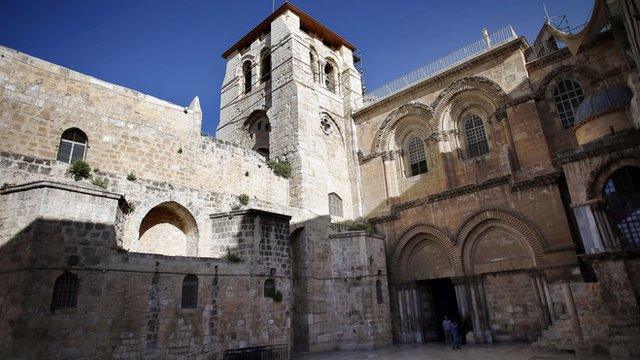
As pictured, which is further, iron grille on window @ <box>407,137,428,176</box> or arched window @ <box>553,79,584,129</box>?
iron grille on window @ <box>407,137,428,176</box>

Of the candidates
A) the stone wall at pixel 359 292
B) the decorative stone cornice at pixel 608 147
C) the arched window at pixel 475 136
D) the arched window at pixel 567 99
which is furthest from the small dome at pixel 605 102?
the stone wall at pixel 359 292

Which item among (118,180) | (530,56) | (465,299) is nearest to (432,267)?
(465,299)

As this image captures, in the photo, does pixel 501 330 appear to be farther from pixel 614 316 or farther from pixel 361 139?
pixel 361 139

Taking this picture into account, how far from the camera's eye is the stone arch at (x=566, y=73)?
47.7 feet

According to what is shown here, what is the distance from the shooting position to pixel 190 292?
11.0m

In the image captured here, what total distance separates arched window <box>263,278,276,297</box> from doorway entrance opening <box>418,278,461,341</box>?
7478 mm

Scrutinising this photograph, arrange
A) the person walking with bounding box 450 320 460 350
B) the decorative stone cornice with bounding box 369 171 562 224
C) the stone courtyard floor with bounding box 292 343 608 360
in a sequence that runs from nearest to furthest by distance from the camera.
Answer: the stone courtyard floor with bounding box 292 343 608 360
the person walking with bounding box 450 320 460 350
the decorative stone cornice with bounding box 369 171 562 224

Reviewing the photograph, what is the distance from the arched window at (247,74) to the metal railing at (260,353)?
628 inches

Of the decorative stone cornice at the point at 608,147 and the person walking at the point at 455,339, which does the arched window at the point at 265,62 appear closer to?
the decorative stone cornice at the point at 608,147

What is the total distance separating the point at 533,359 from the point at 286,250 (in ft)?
25.9

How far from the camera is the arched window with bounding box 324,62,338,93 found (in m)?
23.0

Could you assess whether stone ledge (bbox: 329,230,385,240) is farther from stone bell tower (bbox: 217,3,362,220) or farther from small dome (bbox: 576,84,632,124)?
small dome (bbox: 576,84,632,124)

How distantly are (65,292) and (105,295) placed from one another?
0.84m

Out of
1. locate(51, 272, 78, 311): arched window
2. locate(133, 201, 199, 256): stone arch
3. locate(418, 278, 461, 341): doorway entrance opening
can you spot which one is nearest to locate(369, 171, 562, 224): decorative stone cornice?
locate(418, 278, 461, 341): doorway entrance opening
